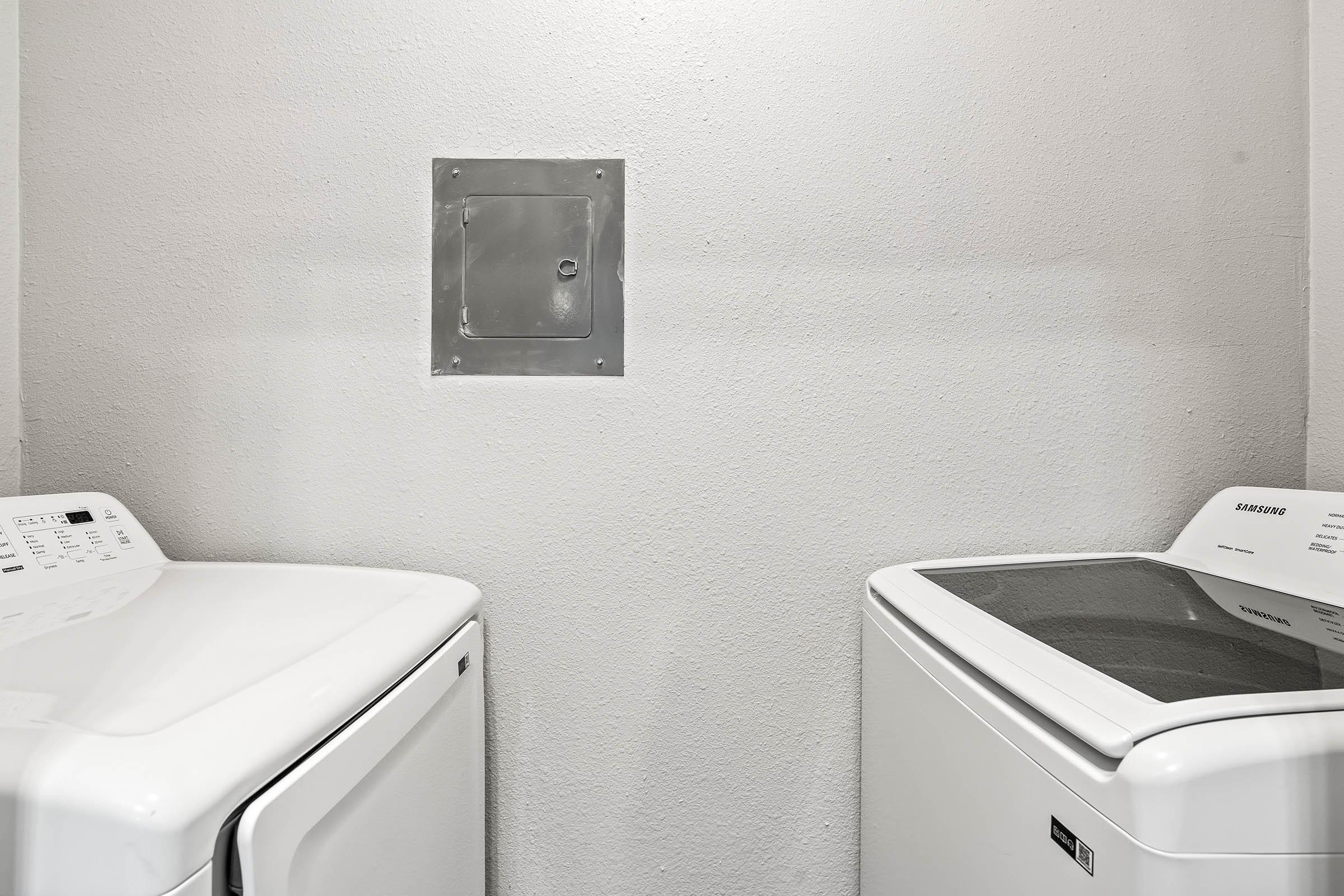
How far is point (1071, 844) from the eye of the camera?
1.44 feet

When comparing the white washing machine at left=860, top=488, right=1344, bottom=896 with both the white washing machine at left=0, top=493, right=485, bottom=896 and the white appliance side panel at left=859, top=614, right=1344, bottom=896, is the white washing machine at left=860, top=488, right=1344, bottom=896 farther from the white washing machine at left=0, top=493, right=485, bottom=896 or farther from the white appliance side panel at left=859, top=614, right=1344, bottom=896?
the white washing machine at left=0, top=493, right=485, bottom=896

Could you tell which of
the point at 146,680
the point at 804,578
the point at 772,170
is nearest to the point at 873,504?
the point at 804,578

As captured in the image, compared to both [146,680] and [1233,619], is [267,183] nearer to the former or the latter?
[146,680]

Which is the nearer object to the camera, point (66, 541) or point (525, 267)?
point (66, 541)

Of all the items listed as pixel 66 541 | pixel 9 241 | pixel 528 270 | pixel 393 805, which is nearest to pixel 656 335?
pixel 528 270

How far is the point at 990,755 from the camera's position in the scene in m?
0.54

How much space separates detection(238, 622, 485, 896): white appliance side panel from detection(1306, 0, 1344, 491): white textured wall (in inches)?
54.0

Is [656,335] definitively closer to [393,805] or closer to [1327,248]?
[393,805]

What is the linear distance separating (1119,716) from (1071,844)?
11cm

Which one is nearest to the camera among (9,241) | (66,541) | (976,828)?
(976,828)

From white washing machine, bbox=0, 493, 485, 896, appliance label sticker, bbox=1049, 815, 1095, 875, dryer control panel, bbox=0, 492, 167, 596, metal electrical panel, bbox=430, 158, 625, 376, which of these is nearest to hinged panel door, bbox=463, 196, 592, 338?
metal electrical panel, bbox=430, 158, 625, 376

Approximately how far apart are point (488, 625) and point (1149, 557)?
1.06 metres

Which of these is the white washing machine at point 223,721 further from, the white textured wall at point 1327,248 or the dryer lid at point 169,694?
the white textured wall at point 1327,248

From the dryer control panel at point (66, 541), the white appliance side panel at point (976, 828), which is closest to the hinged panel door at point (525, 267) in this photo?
the dryer control panel at point (66, 541)
